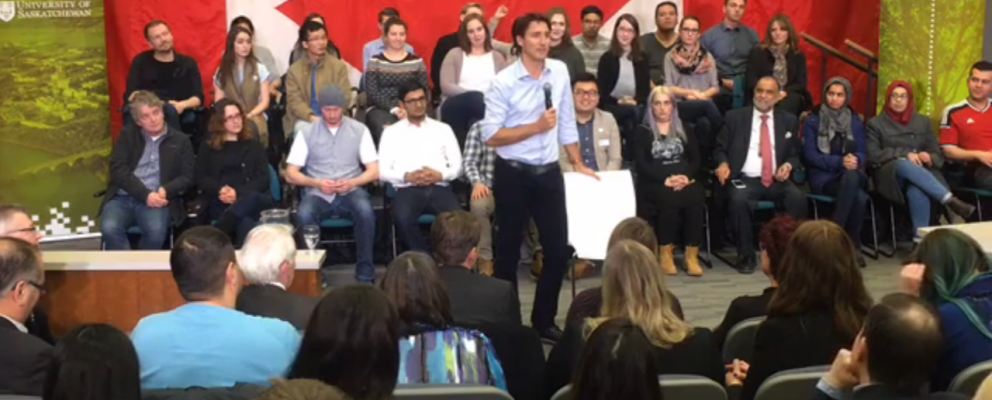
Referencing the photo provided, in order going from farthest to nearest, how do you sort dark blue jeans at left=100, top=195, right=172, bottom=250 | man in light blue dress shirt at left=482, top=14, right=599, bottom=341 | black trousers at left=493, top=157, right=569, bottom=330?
dark blue jeans at left=100, top=195, right=172, bottom=250
black trousers at left=493, top=157, right=569, bottom=330
man in light blue dress shirt at left=482, top=14, right=599, bottom=341

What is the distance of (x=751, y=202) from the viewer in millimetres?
6996

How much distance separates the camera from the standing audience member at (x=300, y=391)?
1738 millimetres

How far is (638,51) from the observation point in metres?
7.56

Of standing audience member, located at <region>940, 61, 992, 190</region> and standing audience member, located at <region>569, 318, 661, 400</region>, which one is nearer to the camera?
standing audience member, located at <region>569, 318, 661, 400</region>

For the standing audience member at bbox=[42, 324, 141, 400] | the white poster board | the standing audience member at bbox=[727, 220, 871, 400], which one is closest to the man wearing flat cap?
the white poster board

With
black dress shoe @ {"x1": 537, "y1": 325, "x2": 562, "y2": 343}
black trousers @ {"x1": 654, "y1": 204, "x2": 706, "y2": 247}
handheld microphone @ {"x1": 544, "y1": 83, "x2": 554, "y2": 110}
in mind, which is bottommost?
Result: black dress shoe @ {"x1": 537, "y1": 325, "x2": 562, "y2": 343}

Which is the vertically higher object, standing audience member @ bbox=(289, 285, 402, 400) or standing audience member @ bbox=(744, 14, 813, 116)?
standing audience member @ bbox=(744, 14, 813, 116)

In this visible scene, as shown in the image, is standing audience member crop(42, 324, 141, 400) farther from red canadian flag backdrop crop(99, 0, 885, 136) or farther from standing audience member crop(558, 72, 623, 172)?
red canadian flag backdrop crop(99, 0, 885, 136)

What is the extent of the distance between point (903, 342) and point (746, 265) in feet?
14.8

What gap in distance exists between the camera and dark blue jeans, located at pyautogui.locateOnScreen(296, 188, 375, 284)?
21.6 ft

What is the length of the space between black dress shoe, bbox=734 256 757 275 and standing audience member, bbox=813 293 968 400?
14.3 feet

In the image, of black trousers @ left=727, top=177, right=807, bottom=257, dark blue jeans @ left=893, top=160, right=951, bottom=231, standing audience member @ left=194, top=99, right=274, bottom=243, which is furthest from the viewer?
dark blue jeans @ left=893, top=160, right=951, bottom=231

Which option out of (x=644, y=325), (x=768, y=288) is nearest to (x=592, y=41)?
(x=768, y=288)

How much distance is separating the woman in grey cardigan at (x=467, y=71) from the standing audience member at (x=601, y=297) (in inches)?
127
